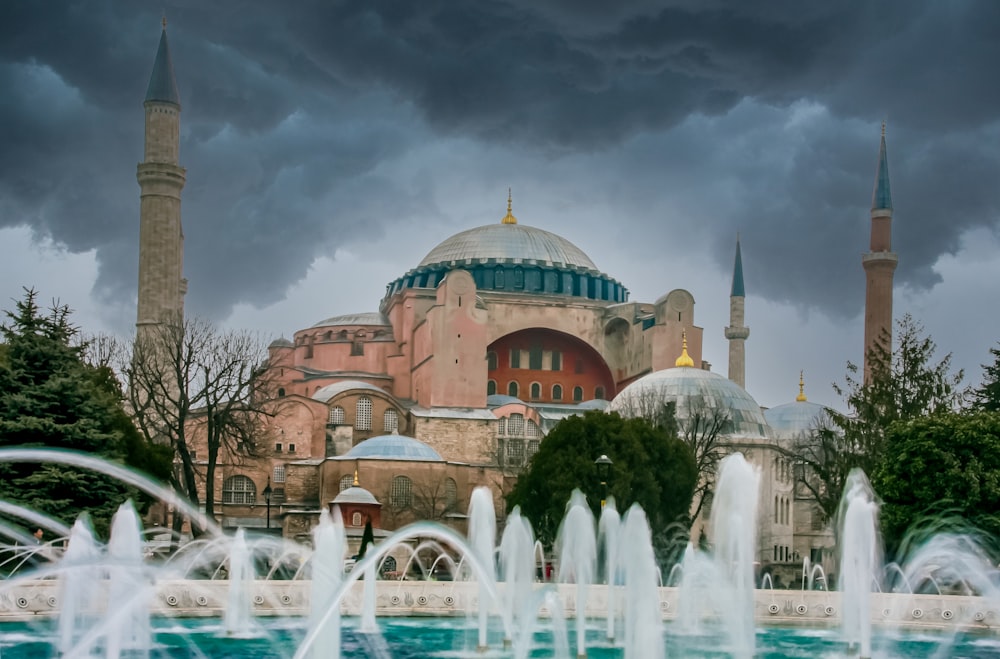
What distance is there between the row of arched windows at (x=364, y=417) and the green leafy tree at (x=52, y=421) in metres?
21.6

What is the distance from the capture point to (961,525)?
24.5 m

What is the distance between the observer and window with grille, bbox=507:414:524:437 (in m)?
46.6

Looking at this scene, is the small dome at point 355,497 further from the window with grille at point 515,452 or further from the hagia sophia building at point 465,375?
the window with grille at point 515,452

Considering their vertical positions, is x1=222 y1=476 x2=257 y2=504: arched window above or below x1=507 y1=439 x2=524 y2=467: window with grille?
below

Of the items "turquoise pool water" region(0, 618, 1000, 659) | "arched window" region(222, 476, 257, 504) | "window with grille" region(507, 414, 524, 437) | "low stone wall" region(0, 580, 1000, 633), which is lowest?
"turquoise pool water" region(0, 618, 1000, 659)

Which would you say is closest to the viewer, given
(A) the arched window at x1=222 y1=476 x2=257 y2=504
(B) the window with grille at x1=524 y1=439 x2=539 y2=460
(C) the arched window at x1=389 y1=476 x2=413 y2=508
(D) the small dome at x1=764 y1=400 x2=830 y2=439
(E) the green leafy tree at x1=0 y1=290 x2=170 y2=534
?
(E) the green leafy tree at x1=0 y1=290 x2=170 y2=534

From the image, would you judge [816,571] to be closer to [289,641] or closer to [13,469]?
[13,469]

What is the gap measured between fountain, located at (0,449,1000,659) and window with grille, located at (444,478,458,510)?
2052 cm

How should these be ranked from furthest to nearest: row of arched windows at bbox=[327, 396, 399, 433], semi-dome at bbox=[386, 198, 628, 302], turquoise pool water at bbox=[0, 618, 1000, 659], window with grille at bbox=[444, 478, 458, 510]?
1. semi-dome at bbox=[386, 198, 628, 302]
2. row of arched windows at bbox=[327, 396, 399, 433]
3. window with grille at bbox=[444, 478, 458, 510]
4. turquoise pool water at bbox=[0, 618, 1000, 659]

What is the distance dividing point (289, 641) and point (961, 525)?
13.7 m

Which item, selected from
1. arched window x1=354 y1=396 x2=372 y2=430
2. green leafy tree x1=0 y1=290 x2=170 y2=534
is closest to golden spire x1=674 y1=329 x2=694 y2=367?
arched window x1=354 y1=396 x2=372 y2=430

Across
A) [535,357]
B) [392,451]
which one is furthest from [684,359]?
[392,451]

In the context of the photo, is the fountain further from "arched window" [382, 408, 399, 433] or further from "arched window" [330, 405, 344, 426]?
"arched window" [382, 408, 399, 433]

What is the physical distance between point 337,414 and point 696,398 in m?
12.3
